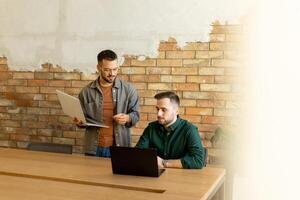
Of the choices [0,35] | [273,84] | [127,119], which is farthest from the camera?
[0,35]

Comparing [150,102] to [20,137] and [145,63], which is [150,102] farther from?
[20,137]

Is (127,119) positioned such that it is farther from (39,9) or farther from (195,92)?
(39,9)

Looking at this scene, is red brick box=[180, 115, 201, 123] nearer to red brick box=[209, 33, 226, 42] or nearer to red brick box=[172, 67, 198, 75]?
red brick box=[172, 67, 198, 75]

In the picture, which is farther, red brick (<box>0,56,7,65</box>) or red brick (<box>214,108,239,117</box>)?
red brick (<box>0,56,7,65</box>)

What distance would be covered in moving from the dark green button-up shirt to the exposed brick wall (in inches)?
39.9

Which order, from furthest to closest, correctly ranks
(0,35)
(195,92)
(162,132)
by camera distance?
(0,35)
(195,92)
(162,132)

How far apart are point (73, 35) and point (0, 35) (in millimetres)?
960

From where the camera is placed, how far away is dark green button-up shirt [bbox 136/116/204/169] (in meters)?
2.90

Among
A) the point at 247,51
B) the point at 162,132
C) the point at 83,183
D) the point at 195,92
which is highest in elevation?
the point at 247,51

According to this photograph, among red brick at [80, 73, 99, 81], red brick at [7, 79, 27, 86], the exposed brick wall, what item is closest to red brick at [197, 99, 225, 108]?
the exposed brick wall

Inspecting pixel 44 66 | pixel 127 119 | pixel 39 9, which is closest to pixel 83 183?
pixel 127 119

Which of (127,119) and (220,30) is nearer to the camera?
(127,119)

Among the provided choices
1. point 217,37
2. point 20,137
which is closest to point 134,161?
point 217,37

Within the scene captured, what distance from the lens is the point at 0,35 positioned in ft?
15.6
